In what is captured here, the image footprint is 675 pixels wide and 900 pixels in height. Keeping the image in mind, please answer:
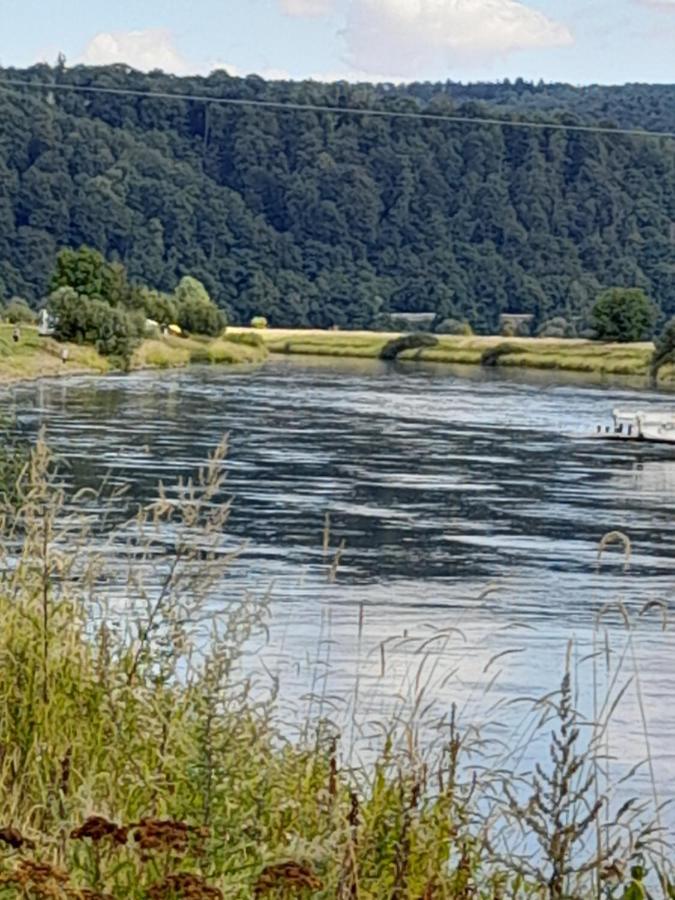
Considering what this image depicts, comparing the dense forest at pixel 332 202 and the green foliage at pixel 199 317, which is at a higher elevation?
the dense forest at pixel 332 202

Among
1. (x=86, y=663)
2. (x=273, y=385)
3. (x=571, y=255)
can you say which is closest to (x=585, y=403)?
(x=273, y=385)

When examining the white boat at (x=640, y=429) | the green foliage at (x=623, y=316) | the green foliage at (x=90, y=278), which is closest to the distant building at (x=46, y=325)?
the green foliage at (x=90, y=278)

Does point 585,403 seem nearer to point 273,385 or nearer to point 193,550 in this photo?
point 273,385

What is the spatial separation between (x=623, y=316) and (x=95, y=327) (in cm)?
3722

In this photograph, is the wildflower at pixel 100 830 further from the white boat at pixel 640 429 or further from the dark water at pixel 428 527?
the white boat at pixel 640 429

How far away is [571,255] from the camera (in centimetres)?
14200

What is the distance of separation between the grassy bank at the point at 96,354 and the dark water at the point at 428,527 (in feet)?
14.4

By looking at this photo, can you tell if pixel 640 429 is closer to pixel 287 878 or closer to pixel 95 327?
pixel 95 327

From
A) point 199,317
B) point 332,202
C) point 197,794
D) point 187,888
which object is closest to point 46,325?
point 199,317

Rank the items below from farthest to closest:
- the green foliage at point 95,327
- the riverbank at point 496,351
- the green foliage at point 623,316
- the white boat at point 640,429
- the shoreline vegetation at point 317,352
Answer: the green foliage at point 623,316 < the riverbank at point 496,351 < the green foliage at point 95,327 < the shoreline vegetation at point 317,352 < the white boat at point 640,429

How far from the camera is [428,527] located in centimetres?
2602

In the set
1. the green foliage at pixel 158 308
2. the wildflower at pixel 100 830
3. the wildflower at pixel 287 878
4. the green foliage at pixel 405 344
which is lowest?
the green foliage at pixel 405 344

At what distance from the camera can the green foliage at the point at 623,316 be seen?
10469 cm

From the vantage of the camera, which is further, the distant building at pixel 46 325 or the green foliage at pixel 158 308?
the green foliage at pixel 158 308
